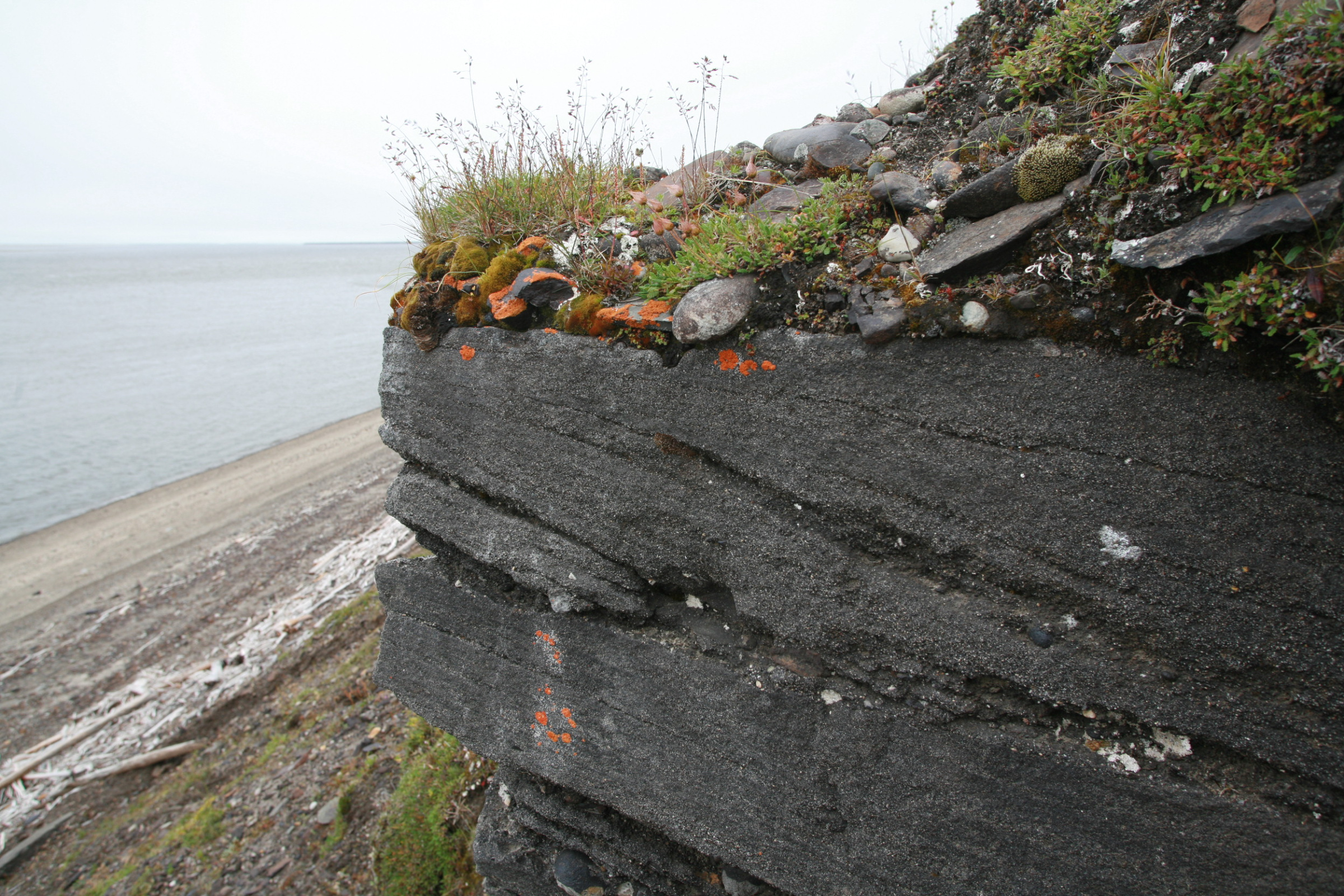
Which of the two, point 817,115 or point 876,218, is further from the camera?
point 817,115

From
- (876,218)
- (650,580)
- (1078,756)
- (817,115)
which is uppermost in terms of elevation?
(817,115)

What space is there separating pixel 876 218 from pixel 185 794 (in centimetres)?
1021

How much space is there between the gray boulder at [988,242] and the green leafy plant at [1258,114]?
0.37 m

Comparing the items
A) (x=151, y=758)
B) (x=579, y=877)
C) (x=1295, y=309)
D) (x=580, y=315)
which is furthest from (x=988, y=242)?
(x=151, y=758)

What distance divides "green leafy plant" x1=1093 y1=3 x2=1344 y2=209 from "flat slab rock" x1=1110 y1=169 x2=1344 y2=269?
6 cm

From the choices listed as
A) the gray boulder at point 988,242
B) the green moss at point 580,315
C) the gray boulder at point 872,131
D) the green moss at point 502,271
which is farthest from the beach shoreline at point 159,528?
the gray boulder at point 988,242

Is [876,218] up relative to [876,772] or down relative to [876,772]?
up

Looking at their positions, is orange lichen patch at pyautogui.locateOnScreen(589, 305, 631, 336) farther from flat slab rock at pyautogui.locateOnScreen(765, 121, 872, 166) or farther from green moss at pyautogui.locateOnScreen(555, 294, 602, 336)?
flat slab rock at pyautogui.locateOnScreen(765, 121, 872, 166)

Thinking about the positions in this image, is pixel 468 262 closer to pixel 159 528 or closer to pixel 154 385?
pixel 159 528

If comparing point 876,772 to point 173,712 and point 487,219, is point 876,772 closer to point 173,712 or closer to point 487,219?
point 487,219

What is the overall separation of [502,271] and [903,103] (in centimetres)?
314

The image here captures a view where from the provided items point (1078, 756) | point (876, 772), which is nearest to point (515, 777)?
point (876, 772)

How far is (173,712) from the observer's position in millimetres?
9625

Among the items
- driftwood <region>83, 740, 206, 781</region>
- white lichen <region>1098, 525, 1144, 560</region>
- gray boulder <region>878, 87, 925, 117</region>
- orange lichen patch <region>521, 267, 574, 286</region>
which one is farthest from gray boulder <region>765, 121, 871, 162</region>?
driftwood <region>83, 740, 206, 781</region>
